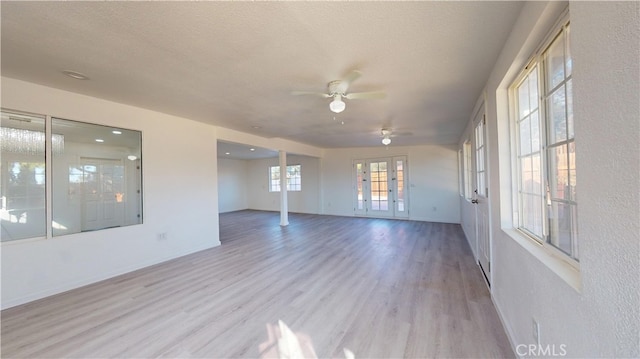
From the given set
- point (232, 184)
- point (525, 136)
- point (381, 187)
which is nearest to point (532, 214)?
point (525, 136)

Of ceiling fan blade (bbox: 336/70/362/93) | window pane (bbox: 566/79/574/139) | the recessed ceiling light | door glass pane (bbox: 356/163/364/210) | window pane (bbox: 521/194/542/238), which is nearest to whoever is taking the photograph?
window pane (bbox: 566/79/574/139)

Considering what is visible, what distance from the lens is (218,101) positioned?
11.0 ft

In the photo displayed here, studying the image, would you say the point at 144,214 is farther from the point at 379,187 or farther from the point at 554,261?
the point at 379,187

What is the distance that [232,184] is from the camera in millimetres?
10453

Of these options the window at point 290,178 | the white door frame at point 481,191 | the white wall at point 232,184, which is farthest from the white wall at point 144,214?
the white wall at point 232,184

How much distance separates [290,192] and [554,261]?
8.93 m

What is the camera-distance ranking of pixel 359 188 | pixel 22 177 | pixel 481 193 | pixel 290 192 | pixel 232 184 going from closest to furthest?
1. pixel 22 177
2. pixel 481 193
3. pixel 359 188
4. pixel 290 192
5. pixel 232 184

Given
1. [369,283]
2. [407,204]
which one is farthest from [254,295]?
[407,204]

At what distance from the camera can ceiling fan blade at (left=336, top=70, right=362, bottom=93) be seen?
231 cm

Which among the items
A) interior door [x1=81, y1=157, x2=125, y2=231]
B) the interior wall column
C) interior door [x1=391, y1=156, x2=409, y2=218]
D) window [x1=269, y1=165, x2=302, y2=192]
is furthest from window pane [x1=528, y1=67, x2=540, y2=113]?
window [x1=269, y1=165, x2=302, y2=192]

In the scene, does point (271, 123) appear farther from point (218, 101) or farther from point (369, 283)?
point (369, 283)

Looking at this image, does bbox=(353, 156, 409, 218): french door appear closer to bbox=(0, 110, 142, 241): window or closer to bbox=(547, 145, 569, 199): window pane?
bbox=(0, 110, 142, 241): window

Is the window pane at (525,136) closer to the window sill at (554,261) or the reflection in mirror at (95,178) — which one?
the window sill at (554,261)

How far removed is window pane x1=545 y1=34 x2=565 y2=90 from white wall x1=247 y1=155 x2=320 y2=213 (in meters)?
7.77
